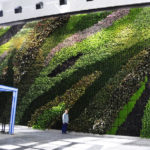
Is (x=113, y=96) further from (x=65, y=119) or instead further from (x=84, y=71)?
(x=65, y=119)

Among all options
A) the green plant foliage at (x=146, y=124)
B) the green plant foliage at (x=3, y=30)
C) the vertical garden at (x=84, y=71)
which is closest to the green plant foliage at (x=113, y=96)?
the vertical garden at (x=84, y=71)

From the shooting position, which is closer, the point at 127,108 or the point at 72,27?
the point at 127,108

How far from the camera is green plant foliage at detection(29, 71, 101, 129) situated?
18.6 meters

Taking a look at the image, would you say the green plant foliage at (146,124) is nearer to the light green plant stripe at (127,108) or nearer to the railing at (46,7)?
the light green plant stripe at (127,108)

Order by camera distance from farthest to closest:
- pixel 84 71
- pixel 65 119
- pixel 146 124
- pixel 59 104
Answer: pixel 59 104
pixel 84 71
pixel 65 119
pixel 146 124

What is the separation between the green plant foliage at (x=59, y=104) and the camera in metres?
18.6

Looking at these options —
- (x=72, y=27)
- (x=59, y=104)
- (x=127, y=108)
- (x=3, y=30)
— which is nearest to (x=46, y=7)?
(x=72, y=27)

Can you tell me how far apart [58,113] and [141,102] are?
5.16 meters

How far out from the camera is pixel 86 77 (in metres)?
18.7

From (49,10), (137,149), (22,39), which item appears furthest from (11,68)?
(137,149)

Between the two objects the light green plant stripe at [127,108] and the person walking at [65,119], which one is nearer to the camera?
the light green plant stripe at [127,108]

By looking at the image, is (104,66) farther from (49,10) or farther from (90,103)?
(49,10)

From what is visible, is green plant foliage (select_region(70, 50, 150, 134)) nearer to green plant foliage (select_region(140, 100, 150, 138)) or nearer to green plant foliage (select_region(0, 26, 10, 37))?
green plant foliage (select_region(140, 100, 150, 138))

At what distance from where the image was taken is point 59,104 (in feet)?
Answer: 63.0
